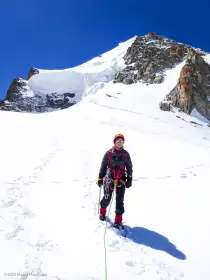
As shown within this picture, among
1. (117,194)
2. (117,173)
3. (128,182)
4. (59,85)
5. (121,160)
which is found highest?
(59,85)

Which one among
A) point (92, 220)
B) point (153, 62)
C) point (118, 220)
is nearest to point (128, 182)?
point (118, 220)

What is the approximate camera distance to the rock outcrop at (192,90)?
50125 millimetres

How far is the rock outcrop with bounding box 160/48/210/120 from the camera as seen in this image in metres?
50.1

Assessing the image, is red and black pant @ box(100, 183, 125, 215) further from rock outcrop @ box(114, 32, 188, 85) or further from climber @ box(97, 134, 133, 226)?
rock outcrop @ box(114, 32, 188, 85)

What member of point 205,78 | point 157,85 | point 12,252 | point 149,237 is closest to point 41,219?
point 12,252

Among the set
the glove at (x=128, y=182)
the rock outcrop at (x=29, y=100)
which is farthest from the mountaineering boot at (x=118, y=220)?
the rock outcrop at (x=29, y=100)

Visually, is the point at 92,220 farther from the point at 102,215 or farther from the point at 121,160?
the point at 121,160

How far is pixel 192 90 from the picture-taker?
5331 centimetres

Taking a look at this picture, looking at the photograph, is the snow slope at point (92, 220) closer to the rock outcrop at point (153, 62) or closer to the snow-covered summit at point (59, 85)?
the rock outcrop at point (153, 62)

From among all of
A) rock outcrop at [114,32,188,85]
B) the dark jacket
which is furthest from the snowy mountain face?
the dark jacket

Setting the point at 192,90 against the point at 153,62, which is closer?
the point at 192,90

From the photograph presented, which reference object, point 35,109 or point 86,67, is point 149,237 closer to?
point 35,109

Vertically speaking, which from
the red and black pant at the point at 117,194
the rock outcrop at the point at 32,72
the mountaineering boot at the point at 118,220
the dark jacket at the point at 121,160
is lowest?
the mountaineering boot at the point at 118,220

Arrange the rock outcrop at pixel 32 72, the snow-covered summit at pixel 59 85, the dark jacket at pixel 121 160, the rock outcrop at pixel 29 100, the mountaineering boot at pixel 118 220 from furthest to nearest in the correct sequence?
the rock outcrop at pixel 32 72 < the rock outcrop at pixel 29 100 < the snow-covered summit at pixel 59 85 < the dark jacket at pixel 121 160 < the mountaineering boot at pixel 118 220
